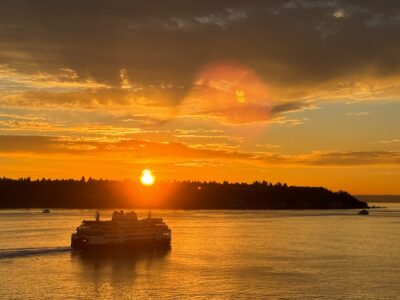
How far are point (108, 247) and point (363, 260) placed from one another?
42.0 metres

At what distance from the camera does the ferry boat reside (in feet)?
336

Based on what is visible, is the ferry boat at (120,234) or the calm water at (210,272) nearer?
the calm water at (210,272)

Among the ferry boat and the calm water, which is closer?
the calm water

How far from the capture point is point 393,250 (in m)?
103

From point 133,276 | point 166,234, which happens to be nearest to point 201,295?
point 133,276

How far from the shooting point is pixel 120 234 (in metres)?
106

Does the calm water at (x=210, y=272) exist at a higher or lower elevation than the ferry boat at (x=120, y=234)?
lower

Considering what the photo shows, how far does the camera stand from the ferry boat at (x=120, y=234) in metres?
102

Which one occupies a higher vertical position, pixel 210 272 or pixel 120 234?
pixel 120 234

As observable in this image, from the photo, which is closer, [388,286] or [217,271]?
[388,286]

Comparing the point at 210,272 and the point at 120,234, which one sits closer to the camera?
the point at 210,272

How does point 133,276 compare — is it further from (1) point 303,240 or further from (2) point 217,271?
(1) point 303,240

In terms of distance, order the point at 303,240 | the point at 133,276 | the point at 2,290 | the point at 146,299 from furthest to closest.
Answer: the point at 303,240 → the point at 133,276 → the point at 2,290 → the point at 146,299

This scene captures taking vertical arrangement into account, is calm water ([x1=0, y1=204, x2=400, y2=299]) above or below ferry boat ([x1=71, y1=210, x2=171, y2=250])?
below
